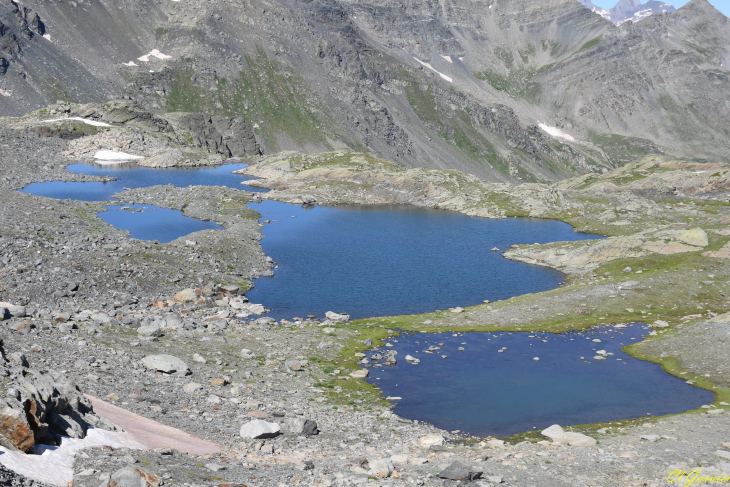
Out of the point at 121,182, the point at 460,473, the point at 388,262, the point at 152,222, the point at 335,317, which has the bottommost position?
the point at 388,262

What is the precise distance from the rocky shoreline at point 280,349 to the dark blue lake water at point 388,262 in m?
4.96

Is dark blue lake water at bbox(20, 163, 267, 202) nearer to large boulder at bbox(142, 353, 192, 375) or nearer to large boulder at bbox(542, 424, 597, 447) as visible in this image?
large boulder at bbox(142, 353, 192, 375)

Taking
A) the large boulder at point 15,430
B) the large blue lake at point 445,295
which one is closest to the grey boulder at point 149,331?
the large blue lake at point 445,295

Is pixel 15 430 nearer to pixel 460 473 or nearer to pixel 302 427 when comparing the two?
pixel 302 427

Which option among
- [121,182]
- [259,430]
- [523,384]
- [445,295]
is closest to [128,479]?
[259,430]

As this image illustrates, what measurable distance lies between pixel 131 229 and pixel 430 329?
62.5 metres

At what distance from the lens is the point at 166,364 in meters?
40.5

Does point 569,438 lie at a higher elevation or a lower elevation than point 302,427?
lower

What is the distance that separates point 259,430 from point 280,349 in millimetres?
20212

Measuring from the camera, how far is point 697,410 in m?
42.2

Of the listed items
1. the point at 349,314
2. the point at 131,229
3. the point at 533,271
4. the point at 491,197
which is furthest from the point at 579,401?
the point at 491,197

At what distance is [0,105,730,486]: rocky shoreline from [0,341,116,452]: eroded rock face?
6.56 ft

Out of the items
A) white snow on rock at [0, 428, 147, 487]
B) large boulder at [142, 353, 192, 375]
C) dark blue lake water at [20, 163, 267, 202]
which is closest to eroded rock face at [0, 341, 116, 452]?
white snow on rock at [0, 428, 147, 487]

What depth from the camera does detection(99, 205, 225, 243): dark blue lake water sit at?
315ft
